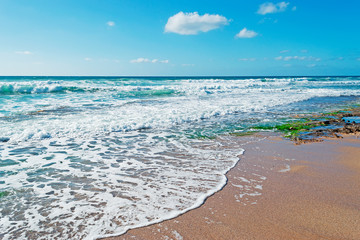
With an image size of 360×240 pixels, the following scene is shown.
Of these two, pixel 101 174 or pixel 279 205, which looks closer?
pixel 279 205

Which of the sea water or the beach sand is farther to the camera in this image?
the sea water

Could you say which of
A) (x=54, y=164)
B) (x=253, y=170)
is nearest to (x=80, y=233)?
(x=54, y=164)

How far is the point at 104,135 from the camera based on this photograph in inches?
269

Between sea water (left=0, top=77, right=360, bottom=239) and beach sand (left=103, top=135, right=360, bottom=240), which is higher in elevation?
beach sand (left=103, top=135, right=360, bottom=240)

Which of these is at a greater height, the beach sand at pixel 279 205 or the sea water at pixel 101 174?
the beach sand at pixel 279 205

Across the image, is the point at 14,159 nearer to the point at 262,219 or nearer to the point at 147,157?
the point at 147,157

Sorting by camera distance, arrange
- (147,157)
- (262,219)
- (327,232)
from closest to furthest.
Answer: (327,232), (262,219), (147,157)

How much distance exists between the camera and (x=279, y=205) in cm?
296

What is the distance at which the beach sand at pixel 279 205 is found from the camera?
245 cm

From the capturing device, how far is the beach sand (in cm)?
245

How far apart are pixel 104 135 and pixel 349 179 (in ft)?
18.8

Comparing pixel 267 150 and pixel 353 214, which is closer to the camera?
pixel 353 214

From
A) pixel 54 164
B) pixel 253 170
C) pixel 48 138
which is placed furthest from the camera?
pixel 48 138

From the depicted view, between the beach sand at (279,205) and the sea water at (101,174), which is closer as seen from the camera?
the beach sand at (279,205)
